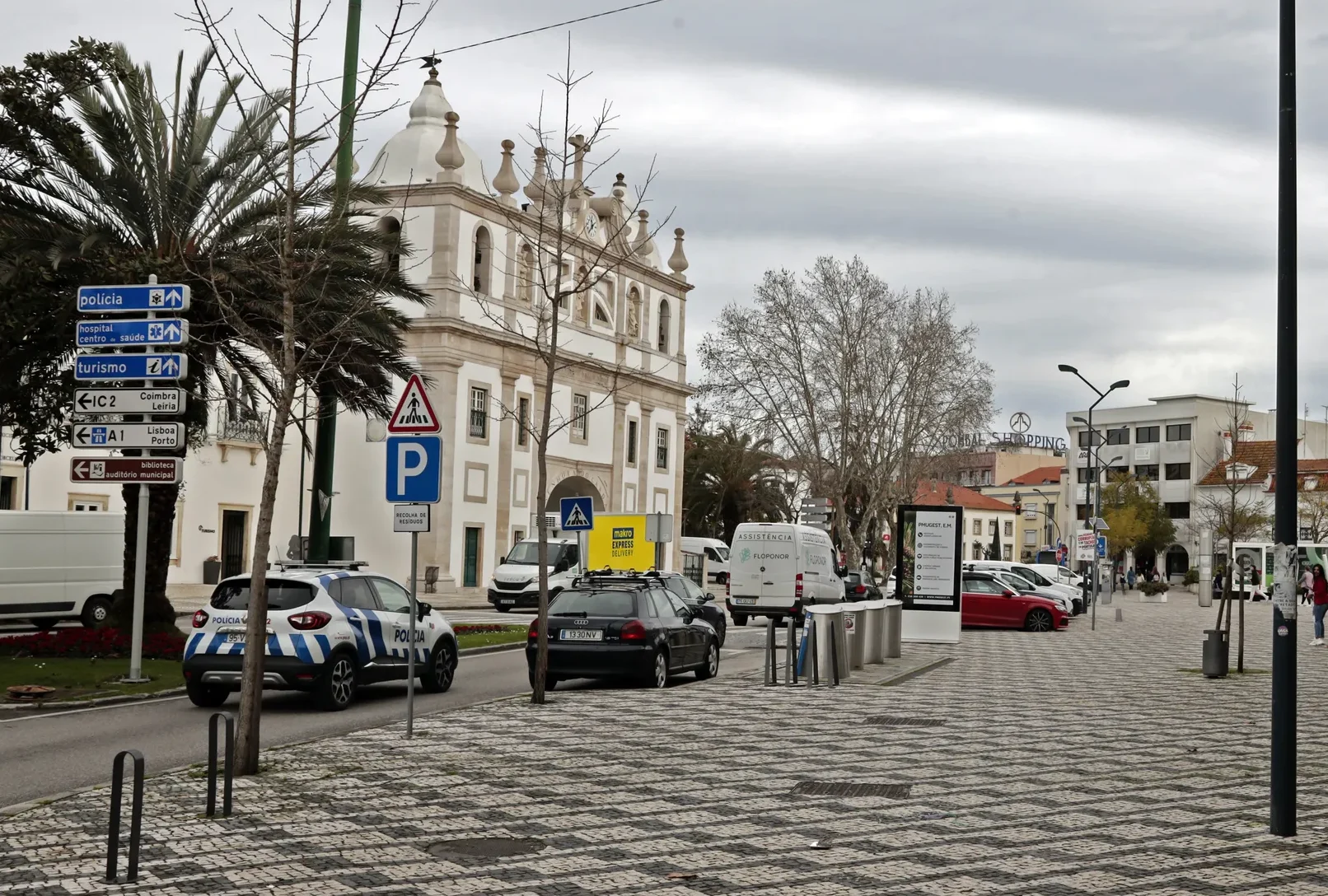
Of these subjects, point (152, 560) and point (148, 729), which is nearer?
point (148, 729)

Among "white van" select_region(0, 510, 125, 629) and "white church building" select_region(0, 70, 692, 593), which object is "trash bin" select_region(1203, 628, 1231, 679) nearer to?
"white van" select_region(0, 510, 125, 629)

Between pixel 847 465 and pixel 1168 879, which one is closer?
pixel 1168 879

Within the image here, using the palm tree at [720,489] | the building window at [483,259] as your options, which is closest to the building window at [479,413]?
the building window at [483,259]

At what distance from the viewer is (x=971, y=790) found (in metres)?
10.5

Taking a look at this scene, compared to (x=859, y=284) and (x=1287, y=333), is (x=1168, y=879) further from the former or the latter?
(x=859, y=284)

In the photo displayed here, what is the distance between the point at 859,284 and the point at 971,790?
45905 mm

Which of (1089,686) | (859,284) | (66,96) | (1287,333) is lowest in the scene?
(1089,686)

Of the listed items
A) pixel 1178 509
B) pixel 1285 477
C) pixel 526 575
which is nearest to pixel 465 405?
pixel 526 575

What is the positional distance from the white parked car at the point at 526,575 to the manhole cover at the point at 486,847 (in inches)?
1308

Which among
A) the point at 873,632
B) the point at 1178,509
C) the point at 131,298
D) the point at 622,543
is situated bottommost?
the point at 873,632

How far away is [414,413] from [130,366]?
547 centimetres

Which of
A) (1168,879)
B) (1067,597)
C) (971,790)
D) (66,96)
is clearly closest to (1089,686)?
(971,790)

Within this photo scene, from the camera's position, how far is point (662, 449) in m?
69.1

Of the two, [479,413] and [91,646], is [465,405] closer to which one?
[479,413]
